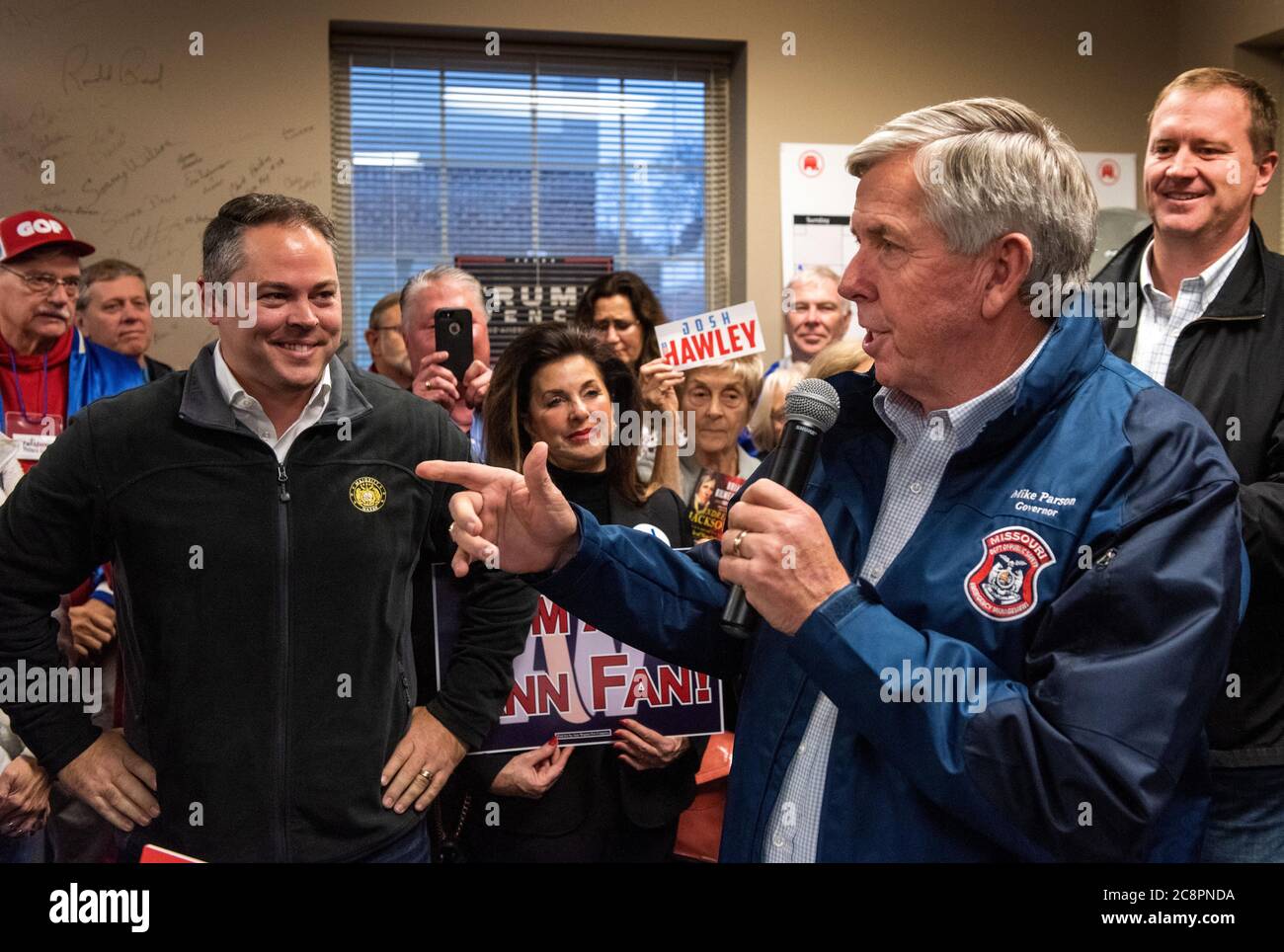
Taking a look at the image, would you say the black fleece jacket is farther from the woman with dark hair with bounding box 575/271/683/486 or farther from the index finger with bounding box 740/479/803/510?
the woman with dark hair with bounding box 575/271/683/486

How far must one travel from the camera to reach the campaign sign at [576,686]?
2.24 m

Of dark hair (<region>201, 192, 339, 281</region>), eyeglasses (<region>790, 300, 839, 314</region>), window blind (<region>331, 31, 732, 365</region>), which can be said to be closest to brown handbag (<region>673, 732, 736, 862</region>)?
dark hair (<region>201, 192, 339, 281</region>)

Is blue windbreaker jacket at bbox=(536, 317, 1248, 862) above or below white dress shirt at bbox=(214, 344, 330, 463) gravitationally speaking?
below

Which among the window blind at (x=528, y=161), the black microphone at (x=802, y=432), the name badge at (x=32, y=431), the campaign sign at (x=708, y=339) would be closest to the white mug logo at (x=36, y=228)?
the name badge at (x=32, y=431)

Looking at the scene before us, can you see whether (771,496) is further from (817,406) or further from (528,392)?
(528,392)

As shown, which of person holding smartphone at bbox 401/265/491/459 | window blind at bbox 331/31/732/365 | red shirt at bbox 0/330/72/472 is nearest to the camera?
person holding smartphone at bbox 401/265/491/459

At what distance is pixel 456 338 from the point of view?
9.40 ft

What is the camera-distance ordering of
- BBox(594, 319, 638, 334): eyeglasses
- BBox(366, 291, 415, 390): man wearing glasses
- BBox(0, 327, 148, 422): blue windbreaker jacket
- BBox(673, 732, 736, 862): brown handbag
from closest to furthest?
BBox(673, 732, 736, 862): brown handbag < BBox(0, 327, 148, 422): blue windbreaker jacket < BBox(594, 319, 638, 334): eyeglasses < BBox(366, 291, 415, 390): man wearing glasses

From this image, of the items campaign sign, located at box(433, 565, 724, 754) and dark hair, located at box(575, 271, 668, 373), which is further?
dark hair, located at box(575, 271, 668, 373)

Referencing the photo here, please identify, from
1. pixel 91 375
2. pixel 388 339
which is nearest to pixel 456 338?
pixel 91 375

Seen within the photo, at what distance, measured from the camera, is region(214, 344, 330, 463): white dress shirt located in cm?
190

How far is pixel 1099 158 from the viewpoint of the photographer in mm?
5867

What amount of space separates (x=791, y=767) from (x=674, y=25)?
4746 millimetres

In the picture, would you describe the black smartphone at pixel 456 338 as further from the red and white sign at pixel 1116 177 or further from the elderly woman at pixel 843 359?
the red and white sign at pixel 1116 177
